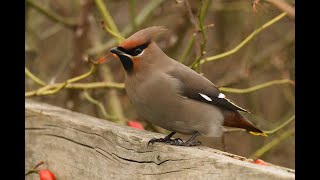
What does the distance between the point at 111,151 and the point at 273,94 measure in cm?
233

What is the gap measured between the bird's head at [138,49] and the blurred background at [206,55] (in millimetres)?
1292

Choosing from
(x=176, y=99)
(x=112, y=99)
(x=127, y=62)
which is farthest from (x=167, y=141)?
(x=112, y=99)

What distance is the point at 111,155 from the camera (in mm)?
2338

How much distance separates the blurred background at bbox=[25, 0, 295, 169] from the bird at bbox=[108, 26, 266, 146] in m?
1.22

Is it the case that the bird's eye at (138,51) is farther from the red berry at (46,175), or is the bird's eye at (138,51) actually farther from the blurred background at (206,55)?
the blurred background at (206,55)

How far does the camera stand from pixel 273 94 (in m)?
4.46

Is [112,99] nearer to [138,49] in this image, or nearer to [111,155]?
[111,155]

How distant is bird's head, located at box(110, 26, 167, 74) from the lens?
6.93 feet

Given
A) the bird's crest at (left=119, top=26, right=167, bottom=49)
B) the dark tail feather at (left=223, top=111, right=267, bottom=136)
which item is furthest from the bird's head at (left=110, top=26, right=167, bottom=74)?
the dark tail feather at (left=223, top=111, right=267, bottom=136)

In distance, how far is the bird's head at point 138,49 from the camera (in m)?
2.11
